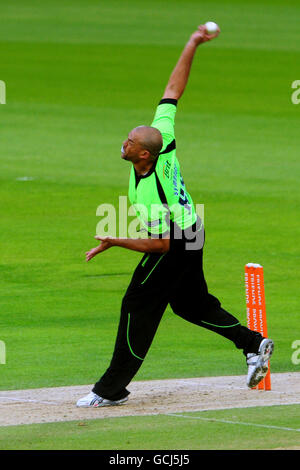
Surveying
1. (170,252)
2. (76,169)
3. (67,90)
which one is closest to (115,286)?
(170,252)

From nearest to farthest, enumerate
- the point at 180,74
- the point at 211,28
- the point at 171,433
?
1. the point at 171,433
2. the point at 180,74
3. the point at 211,28

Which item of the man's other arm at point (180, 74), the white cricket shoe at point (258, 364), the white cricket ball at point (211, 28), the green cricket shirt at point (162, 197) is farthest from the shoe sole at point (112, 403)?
the white cricket ball at point (211, 28)

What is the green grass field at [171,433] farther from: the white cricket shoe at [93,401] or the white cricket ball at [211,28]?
the white cricket ball at [211,28]

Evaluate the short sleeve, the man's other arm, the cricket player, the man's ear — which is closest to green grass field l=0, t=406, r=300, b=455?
the cricket player

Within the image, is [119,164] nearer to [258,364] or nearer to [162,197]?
[258,364]

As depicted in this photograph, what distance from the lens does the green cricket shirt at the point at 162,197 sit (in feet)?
30.8

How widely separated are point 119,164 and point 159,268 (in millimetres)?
17477

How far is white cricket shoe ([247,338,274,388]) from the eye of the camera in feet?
→ 32.3


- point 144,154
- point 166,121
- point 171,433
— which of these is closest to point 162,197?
point 144,154

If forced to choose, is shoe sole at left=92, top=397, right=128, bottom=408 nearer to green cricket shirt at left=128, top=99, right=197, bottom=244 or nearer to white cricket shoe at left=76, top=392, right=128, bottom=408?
white cricket shoe at left=76, top=392, right=128, bottom=408

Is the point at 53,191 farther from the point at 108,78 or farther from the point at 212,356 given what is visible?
the point at 108,78

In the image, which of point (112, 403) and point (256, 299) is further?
point (256, 299)

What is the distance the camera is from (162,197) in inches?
371

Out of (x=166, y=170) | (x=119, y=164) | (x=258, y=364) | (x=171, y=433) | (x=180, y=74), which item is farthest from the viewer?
(x=119, y=164)
